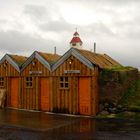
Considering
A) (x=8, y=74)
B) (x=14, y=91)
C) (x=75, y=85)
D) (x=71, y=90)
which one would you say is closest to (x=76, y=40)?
(x=8, y=74)

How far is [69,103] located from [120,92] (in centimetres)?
357

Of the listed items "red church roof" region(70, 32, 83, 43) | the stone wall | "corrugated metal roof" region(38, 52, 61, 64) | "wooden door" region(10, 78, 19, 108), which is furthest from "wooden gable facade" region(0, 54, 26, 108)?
"red church roof" region(70, 32, 83, 43)

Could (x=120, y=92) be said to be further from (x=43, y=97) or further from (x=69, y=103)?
(x=43, y=97)

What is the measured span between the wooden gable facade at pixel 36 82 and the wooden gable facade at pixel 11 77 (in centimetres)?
73

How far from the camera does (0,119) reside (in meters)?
21.8

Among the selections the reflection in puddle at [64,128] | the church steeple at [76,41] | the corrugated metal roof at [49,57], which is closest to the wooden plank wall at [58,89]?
the corrugated metal roof at [49,57]

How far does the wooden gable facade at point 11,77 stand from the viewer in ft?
95.9

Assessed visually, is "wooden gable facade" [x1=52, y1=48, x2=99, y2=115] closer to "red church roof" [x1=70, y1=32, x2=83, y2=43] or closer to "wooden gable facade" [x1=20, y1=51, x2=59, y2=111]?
"wooden gable facade" [x1=20, y1=51, x2=59, y2=111]

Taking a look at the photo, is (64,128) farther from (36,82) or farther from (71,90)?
(36,82)

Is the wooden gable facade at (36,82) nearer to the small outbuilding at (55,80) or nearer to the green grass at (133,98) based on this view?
the small outbuilding at (55,80)

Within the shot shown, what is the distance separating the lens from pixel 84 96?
967 inches

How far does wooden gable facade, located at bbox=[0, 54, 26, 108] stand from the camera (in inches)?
1150

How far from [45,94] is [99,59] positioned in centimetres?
472

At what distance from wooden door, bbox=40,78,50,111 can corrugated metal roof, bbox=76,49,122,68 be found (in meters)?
3.61
